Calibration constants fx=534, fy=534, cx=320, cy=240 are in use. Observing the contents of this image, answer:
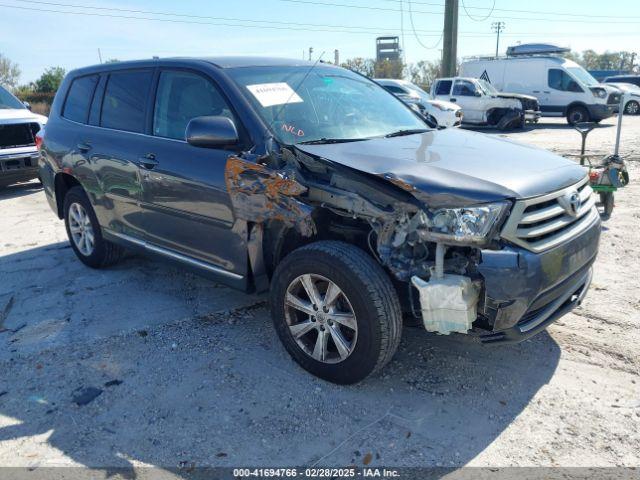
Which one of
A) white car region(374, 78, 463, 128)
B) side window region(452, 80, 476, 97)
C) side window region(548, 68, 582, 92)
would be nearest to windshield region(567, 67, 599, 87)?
side window region(548, 68, 582, 92)

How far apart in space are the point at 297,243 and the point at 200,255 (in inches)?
33.1

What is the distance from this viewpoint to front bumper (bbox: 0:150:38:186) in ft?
28.8

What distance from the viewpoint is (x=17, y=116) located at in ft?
30.1

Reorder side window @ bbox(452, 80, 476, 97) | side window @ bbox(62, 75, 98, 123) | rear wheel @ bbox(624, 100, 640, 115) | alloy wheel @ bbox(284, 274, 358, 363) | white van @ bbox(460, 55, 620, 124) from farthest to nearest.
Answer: rear wheel @ bbox(624, 100, 640, 115)
white van @ bbox(460, 55, 620, 124)
side window @ bbox(452, 80, 476, 97)
side window @ bbox(62, 75, 98, 123)
alloy wheel @ bbox(284, 274, 358, 363)

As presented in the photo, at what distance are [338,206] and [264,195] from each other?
20.0 inches

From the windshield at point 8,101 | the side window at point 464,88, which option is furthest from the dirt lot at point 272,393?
the side window at point 464,88

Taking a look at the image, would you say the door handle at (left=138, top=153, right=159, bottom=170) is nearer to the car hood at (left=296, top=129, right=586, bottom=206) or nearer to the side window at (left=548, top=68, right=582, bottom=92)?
the car hood at (left=296, top=129, right=586, bottom=206)

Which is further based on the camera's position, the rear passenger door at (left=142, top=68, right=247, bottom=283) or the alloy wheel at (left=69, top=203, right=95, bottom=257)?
the alloy wheel at (left=69, top=203, right=95, bottom=257)

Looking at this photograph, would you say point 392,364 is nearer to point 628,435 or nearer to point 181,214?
point 628,435

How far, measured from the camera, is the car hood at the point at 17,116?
898 cm

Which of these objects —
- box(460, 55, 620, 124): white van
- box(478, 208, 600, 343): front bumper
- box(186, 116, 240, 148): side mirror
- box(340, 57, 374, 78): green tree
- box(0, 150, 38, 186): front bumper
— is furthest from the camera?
box(340, 57, 374, 78): green tree

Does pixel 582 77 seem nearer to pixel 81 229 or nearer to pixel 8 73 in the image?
pixel 81 229

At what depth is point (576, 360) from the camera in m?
3.39

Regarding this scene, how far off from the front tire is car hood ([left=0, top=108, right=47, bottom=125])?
7.85m
